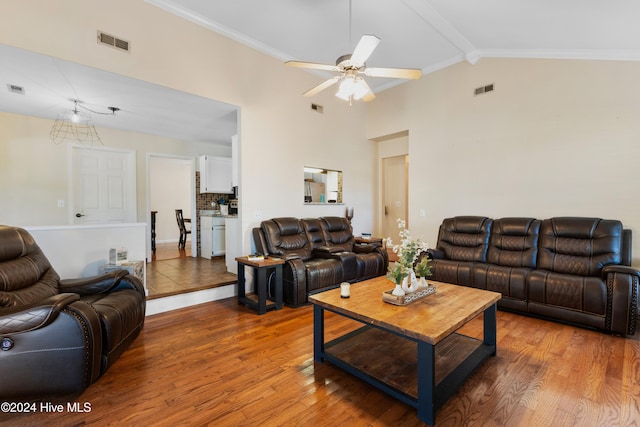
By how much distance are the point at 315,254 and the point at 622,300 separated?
11.0 feet

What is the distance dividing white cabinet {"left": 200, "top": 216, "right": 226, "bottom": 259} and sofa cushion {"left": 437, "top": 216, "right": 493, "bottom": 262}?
13.9 feet

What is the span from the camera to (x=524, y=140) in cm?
398

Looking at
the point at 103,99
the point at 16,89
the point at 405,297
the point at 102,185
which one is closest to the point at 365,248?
the point at 405,297

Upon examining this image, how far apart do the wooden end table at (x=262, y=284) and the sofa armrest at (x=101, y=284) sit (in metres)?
1.19

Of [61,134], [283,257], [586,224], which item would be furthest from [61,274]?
[586,224]

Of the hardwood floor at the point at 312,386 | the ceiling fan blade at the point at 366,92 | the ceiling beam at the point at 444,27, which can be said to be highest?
the ceiling beam at the point at 444,27

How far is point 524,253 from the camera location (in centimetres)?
354

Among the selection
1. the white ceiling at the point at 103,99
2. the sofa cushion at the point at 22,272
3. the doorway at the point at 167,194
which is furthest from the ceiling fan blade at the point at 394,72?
the doorway at the point at 167,194

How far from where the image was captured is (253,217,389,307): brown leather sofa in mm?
3598

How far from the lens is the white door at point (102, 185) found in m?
5.08

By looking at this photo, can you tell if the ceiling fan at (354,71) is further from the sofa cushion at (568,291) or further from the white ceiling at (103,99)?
the sofa cushion at (568,291)

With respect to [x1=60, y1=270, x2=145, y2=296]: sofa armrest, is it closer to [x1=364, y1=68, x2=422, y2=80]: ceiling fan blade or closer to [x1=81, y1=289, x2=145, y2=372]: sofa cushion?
[x1=81, y1=289, x2=145, y2=372]: sofa cushion

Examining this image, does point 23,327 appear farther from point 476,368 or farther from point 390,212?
point 390,212

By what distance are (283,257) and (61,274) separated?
248 centimetres
